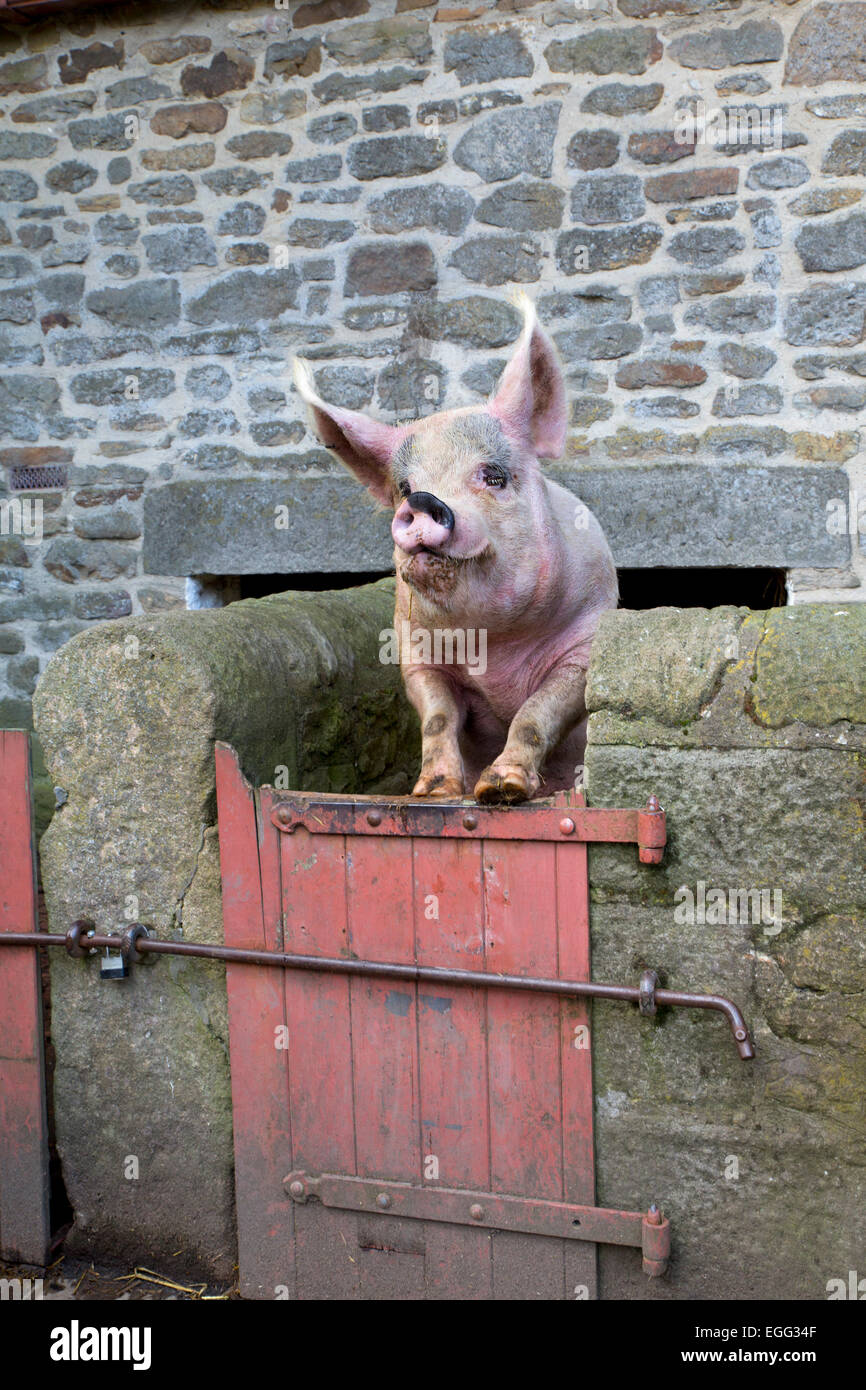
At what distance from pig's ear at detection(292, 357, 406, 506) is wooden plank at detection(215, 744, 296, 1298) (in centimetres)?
83

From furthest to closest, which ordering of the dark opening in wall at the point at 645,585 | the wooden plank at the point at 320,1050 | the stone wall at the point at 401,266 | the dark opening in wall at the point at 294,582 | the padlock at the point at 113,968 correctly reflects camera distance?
the dark opening in wall at the point at 294,582
the dark opening in wall at the point at 645,585
the stone wall at the point at 401,266
the padlock at the point at 113,968
the wooden plank at the point at 320,1050

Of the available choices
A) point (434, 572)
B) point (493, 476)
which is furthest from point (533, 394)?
point (434, 572)

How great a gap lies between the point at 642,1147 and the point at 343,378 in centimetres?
371

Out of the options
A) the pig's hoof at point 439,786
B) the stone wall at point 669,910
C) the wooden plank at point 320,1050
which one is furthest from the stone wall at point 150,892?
the pig's hoof at point 439,786

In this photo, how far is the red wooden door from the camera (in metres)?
2.57

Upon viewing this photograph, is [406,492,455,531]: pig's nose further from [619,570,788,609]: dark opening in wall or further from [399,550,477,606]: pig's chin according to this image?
[619,570,788,609]: dark opening in wall

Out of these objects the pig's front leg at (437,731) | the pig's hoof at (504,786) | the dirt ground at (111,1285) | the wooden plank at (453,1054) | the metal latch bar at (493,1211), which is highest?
the pig's front leg at (437,731)

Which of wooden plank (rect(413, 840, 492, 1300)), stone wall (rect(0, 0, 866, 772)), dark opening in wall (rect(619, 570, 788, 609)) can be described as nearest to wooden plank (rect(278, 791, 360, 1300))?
wooden plank (rect(413, 840, 492, 1300))

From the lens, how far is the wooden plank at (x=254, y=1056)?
2809 millimetres

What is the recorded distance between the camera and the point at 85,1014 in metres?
3.00

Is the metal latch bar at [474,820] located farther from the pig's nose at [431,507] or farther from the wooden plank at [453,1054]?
the pig's nose at [431,507]

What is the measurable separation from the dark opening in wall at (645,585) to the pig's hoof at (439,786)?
2530 mm

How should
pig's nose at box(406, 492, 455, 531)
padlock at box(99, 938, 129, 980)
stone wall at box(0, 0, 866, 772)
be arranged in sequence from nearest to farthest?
pig's nose at box(406, 492, 455, 531)
padlock at box(99, 938, 129, 980)
stone wall at box(0, 0, 866, 772)

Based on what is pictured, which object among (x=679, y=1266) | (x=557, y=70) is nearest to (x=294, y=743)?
(x=679, y=1266)
